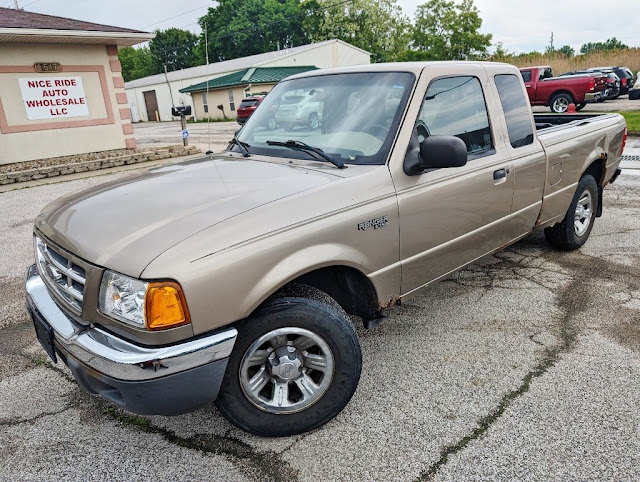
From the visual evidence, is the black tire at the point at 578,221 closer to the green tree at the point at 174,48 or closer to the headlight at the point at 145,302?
the headlight at the point at 145,302

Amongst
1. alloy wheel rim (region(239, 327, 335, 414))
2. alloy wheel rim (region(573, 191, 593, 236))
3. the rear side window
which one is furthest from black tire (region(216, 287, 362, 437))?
alloy wheel rim (region(573, 191, 593, 236))

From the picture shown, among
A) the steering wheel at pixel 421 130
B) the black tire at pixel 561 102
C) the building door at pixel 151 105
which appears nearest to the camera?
the steering wheel at pixel 421 130

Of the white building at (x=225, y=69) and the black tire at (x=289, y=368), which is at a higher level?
the white building at (x=225, y=69)

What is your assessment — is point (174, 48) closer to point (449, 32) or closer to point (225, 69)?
point (225, 69)

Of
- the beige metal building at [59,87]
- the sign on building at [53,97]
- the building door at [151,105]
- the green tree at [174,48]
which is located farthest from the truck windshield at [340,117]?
the green tree at [174,48]

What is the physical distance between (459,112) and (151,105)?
5195 cm

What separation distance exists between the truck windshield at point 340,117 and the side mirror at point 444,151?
241mm

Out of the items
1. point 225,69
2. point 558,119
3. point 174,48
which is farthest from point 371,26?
point 558,119

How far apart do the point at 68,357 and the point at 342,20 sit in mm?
66308

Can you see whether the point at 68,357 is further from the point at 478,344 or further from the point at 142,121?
the point at 142,121

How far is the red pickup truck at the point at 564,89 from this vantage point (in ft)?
61.8

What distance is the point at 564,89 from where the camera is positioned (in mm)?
19172

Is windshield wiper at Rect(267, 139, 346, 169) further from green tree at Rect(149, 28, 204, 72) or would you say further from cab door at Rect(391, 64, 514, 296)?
green tree at Rect(149, 28, 204, 72)

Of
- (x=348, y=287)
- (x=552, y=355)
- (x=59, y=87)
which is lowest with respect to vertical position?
(x=552, y=355)
